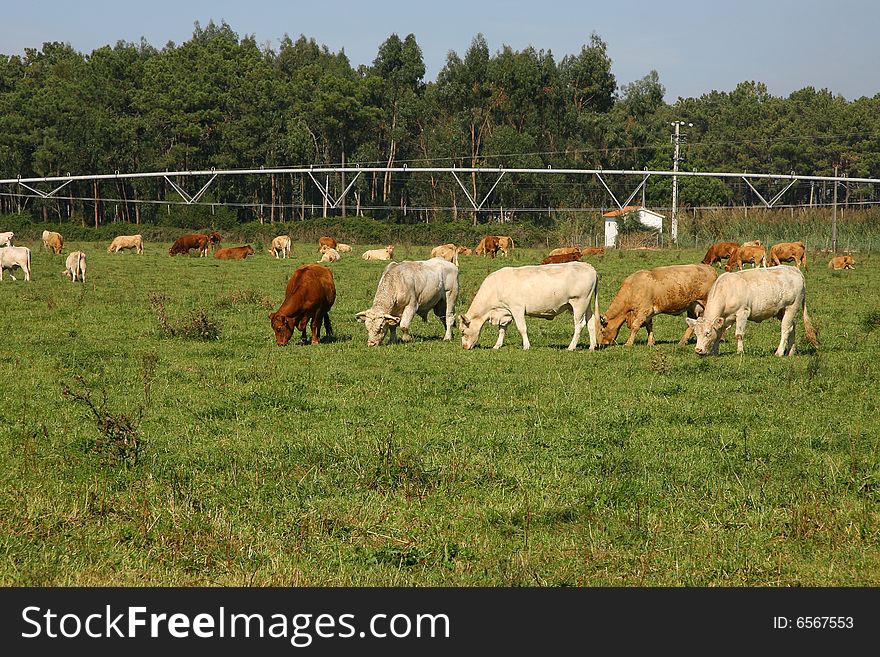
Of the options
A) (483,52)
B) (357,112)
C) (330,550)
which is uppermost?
(483,52)

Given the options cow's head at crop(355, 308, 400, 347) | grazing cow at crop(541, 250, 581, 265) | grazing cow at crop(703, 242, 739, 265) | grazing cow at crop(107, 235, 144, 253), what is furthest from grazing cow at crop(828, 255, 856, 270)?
grazing cow at crop(107, 235, 144, 253)

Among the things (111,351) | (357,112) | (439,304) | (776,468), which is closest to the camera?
(776,468)

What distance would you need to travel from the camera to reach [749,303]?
1532 cm

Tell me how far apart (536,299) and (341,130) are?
74410 millimetres

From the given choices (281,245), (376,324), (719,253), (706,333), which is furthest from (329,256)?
(706,333)

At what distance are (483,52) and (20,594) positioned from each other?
8853 cm

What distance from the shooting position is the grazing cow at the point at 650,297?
1697 cm

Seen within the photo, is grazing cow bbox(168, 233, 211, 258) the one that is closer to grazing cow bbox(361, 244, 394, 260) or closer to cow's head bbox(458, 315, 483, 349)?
grazing cow bbox(361, 244, 394, 260)

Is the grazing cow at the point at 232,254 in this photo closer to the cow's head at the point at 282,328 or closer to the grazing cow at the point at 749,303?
the cow's head at the point at 282,328

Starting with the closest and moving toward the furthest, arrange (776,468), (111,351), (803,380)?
(776,468) → (803,380) → (111,351)

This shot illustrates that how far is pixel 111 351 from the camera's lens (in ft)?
49.3

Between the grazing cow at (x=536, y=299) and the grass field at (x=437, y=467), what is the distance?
2.89 ft

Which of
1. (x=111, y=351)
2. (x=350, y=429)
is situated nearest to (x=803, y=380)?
(x=350, y=429)

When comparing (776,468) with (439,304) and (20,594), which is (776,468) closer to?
(20,594)
